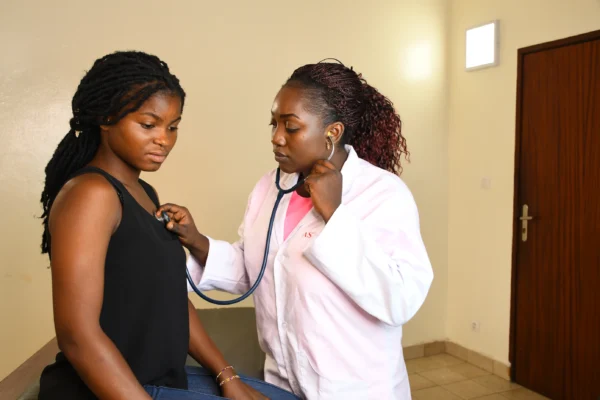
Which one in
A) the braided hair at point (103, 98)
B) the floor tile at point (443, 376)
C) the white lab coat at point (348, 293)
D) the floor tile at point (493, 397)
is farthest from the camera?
the floor tile at point (443, 376)

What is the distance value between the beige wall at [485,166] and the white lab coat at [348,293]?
2096 millimetres

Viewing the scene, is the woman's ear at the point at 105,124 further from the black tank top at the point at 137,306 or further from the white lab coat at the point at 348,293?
the white lab coat at the point at 348,293

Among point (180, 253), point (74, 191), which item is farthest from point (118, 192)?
point (180, 253)

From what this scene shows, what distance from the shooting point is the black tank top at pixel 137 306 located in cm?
92

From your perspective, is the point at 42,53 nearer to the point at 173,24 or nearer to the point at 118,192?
the point at 173,24

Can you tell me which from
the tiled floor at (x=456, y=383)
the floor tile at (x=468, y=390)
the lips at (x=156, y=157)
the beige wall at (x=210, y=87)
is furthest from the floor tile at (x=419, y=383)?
the lips at (x=156, y=157)

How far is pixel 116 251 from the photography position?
91 cm

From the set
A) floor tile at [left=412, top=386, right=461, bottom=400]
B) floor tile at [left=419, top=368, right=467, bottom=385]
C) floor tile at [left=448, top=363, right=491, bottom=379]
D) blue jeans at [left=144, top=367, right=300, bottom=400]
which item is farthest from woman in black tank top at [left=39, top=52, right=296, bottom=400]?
floor tile at [left=448, top=363, right=491, bottom=379]

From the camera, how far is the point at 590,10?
266cm

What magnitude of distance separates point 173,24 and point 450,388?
2.58 meters

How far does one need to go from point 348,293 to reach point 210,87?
2.02 metres

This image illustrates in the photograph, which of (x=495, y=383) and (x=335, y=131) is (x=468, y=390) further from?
(x=335, y=131)

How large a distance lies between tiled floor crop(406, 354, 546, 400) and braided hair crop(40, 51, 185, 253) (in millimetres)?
2517

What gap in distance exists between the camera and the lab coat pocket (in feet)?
4.01
